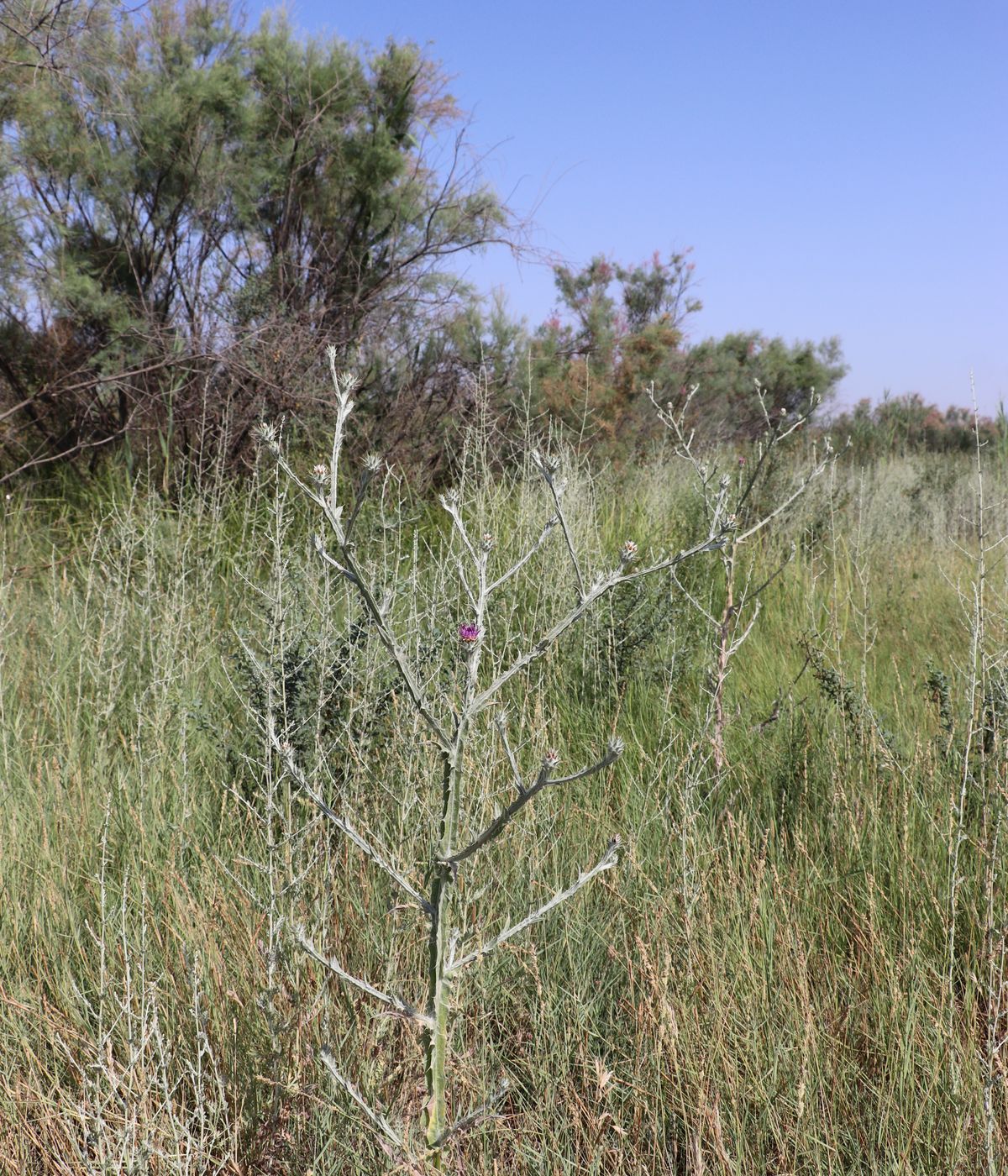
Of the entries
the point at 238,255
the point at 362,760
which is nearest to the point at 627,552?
the point at 362,760

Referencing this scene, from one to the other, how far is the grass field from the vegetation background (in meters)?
0.02

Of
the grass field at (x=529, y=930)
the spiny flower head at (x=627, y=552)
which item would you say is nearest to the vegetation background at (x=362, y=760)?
the grass field at (x=529, y=930)

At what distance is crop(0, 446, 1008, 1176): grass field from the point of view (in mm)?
1627

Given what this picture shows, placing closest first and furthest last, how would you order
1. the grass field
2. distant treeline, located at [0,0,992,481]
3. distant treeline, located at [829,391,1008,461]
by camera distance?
the grass field → distant treeline, located at [0,0,992,481] → distant treeline, located at [829,391,1008,461]

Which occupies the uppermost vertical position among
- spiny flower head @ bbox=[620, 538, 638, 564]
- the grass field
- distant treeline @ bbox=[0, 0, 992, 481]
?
distant treeline @ bbox=[0, 0, 992, 481]

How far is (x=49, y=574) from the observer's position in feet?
16.7

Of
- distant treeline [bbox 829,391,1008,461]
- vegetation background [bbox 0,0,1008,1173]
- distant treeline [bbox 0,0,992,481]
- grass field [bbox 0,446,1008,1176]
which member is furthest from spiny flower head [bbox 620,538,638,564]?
distant treeline [bbox 829,391,1008,461]

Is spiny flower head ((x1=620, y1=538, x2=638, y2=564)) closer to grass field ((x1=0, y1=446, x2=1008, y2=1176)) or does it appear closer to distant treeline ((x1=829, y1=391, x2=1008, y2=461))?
grass field ((x1=0, y1=446, x2=1008, y2=1176))

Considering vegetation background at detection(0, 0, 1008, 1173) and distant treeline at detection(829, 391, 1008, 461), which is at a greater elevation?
distant treeline at detection(829, 391, 1008, 461)

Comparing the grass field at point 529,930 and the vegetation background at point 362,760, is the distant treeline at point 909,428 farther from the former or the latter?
the grass field at point 529,930

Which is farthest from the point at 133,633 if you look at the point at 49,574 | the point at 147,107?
the point at 147,107

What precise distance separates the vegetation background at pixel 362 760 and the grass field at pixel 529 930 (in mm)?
17

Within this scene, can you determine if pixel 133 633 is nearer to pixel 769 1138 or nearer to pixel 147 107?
pixel 769 1138

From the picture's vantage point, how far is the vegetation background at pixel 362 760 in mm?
1681
